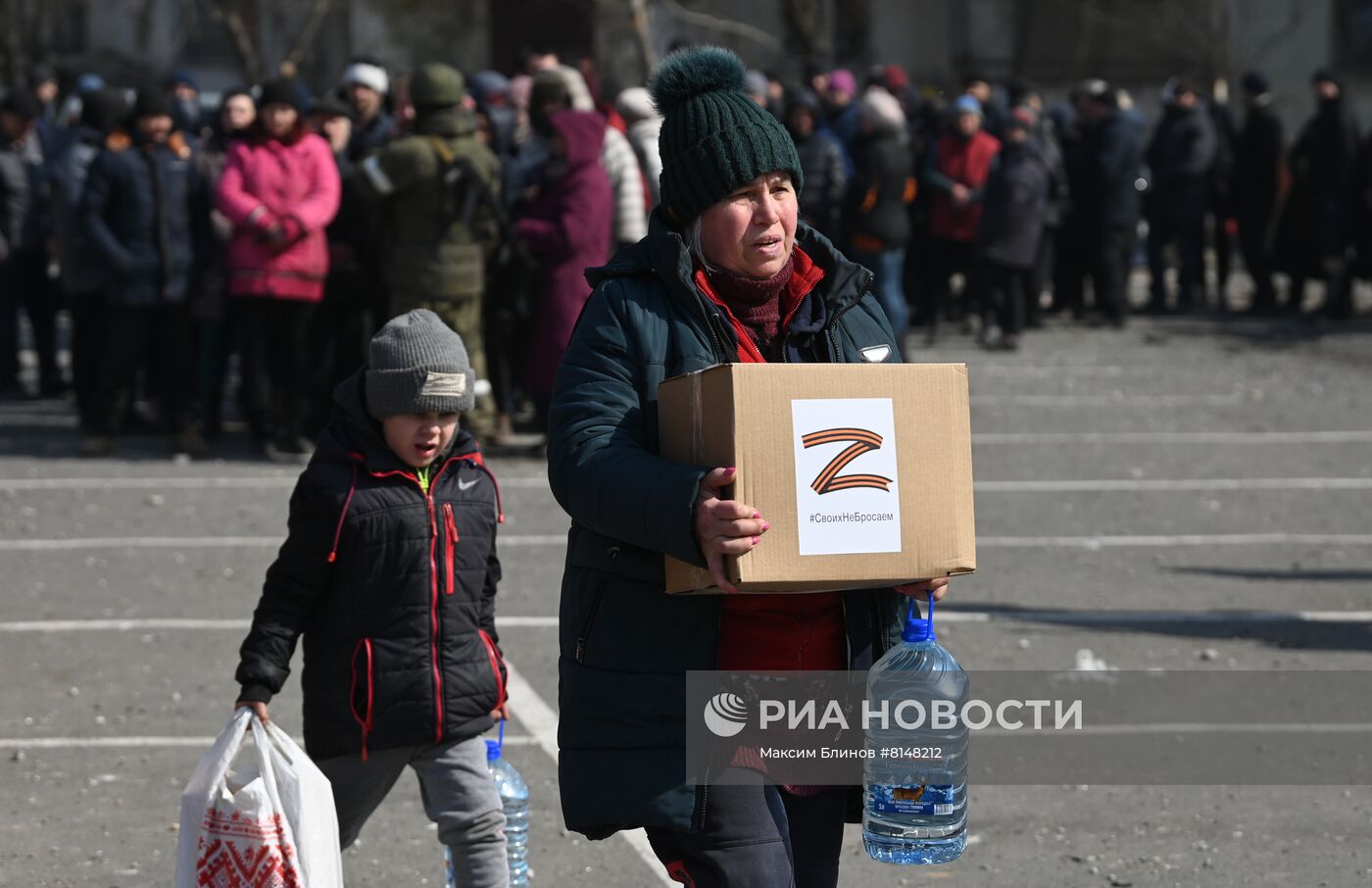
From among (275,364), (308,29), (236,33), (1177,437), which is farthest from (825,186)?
(308,29)

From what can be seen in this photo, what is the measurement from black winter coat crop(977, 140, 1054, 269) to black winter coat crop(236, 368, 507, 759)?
12557 millimetres

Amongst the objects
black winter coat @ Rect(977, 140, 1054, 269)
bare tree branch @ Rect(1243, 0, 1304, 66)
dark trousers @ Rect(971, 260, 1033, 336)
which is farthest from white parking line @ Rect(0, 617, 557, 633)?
bare tree branch @ Rect(1243, 0, 1304, 66)

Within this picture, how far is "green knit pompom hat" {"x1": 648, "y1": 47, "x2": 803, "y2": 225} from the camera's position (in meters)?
3.65

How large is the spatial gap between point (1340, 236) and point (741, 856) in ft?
54.1

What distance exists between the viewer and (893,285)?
1547cm

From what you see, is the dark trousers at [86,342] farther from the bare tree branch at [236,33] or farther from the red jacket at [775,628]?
the bare tree branch at [236,33]

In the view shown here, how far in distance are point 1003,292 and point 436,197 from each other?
696 centimetres

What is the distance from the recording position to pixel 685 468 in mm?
3455

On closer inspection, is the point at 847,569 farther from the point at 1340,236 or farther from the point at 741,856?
the point at 1340,236

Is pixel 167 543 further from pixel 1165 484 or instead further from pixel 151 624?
pixel 1165 484

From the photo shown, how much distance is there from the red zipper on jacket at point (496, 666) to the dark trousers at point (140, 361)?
8.13 m

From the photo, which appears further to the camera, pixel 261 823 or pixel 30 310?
pixel 30 310

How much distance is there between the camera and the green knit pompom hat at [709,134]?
12.0 ft

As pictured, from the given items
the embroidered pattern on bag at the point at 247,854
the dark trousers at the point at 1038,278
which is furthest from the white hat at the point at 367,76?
the embroidered pattern on bag at the point at 247,854
